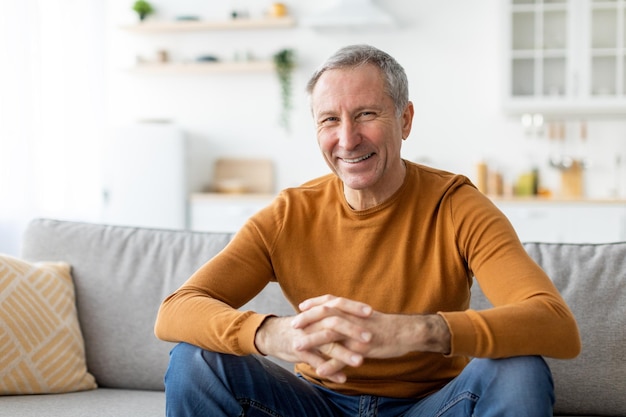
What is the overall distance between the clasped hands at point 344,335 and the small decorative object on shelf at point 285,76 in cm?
435

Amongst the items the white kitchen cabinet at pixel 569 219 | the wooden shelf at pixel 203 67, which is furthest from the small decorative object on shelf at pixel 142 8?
the white kitchen cabinet at pixel 569 219

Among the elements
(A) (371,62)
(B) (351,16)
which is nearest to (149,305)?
(A) (371,62)

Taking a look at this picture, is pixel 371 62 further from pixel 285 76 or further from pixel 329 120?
pixel 285 76

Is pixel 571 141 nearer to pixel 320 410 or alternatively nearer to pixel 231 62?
pixel 231 62

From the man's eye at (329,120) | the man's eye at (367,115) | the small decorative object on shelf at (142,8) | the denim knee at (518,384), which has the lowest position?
the denim knee at (518,384)

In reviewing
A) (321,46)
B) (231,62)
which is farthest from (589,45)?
(231,62)

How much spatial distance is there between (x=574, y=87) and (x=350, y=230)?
12.9 ft

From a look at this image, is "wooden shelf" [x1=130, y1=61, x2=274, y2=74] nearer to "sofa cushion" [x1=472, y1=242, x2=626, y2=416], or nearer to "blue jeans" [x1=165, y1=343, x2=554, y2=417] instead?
"sofa cushion" [x1=472, y1=242, x2=626, y2=416]

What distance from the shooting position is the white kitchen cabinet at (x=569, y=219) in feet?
16.6

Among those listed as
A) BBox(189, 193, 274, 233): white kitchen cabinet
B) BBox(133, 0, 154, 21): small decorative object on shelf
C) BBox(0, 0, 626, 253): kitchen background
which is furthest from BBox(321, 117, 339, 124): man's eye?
BBox(133, 0, 154, 21): small decorative object on shelf

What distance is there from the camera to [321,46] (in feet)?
19.5

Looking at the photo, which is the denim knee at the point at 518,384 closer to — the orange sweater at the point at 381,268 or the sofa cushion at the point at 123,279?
the orange sweater at the point at 381,268

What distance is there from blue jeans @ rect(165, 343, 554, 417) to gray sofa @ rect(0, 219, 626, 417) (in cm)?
41

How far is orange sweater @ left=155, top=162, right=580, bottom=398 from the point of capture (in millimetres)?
1700
